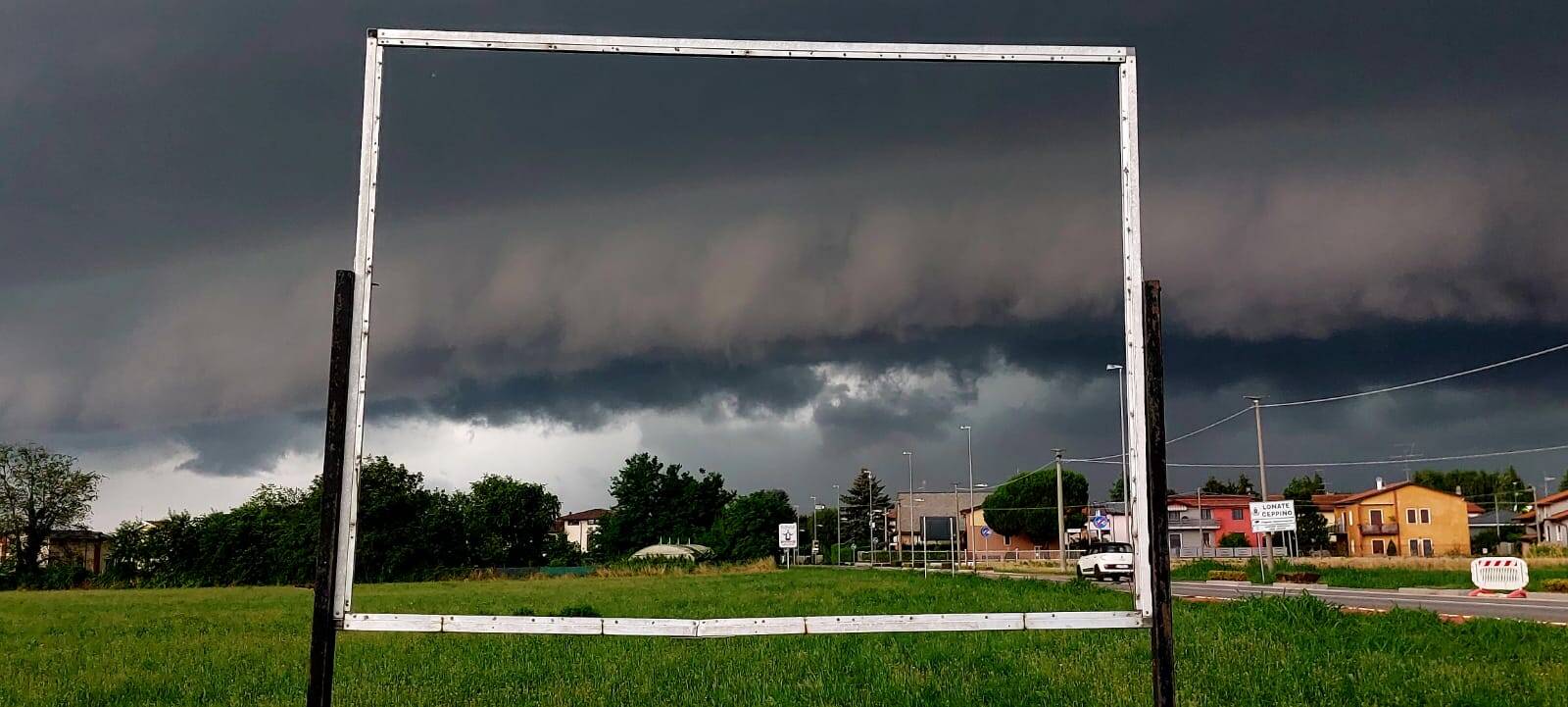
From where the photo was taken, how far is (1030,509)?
9650 cm

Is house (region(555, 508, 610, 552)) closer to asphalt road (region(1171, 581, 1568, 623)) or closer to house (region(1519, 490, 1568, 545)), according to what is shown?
asphalt road (region(1171, 581, 1568, 623))

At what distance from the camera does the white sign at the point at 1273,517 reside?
3781cm

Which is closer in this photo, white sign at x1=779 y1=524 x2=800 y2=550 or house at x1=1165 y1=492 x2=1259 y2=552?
white sign at x1=779 y1=524 x2=800 y2=550

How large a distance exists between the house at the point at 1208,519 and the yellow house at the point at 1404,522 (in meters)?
8.43

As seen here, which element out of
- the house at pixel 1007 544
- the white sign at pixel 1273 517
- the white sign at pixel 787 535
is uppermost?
the white sign at pixel 1273 517

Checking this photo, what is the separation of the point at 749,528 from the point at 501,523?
60.3ft

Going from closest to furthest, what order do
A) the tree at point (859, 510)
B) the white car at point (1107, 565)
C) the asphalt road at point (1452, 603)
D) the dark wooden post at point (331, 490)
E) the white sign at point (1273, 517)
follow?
the dark wooden post at point (331, 490) < the asphalt road at point (1452, 603) < the white sign at point (1273, 517) < the white car at point (1107, 565) < the tree at point (859, 510)

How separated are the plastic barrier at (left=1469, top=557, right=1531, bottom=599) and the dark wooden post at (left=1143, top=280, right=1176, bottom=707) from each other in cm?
2472

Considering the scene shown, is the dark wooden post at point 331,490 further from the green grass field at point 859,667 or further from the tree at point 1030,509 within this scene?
the tree at point 1030,509

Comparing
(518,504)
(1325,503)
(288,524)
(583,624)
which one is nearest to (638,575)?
(518,504)

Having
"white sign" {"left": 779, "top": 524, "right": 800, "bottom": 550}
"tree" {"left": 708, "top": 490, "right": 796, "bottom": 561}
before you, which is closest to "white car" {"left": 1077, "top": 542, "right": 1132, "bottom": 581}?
"tree" {"left": 708, "top": 490, "right": 796, "bottom": 561}

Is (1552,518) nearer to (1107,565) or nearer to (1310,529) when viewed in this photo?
(1310,529)

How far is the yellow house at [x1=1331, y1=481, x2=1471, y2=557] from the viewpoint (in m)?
91.2

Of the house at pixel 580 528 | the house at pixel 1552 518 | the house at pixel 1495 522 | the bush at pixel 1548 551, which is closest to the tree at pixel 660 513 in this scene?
the house at pixel 580 528
